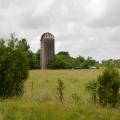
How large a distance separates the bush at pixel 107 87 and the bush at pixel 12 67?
3.43 meters

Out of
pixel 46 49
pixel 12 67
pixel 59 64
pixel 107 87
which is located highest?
pixel 46 49

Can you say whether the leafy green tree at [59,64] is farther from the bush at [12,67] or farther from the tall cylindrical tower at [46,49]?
the bush at [12,67]

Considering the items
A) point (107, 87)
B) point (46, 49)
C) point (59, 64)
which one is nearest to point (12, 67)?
point (107, 87)

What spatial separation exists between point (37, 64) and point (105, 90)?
4129 inches

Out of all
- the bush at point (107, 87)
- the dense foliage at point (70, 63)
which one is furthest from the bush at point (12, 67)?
the dense foliage at point (70, 63)

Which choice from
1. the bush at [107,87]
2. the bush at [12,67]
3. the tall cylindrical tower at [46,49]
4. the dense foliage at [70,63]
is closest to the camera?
A: the bush at [107,87]

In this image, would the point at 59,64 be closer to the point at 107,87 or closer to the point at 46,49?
the point at 46,49

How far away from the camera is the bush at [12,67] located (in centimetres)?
1685

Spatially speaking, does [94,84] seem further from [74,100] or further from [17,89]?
[17,89]

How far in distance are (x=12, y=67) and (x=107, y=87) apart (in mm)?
4363

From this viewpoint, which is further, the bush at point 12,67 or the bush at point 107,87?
the bush at point 12,67

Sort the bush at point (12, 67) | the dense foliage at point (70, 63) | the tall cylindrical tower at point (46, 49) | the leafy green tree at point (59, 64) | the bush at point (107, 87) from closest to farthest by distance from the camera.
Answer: the bush at point (107, 87) → the bush at point (12, 67) → the tall cylindrical tower at point (46, 49) → the leafy green tree at point (59, 64) → the dense foliage at point (70, 63)

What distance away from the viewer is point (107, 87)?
14680 millimetres

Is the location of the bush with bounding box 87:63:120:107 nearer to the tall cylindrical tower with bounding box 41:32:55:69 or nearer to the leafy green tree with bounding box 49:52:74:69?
the tall cylindrical tower with bounding box 41:32:55:69
